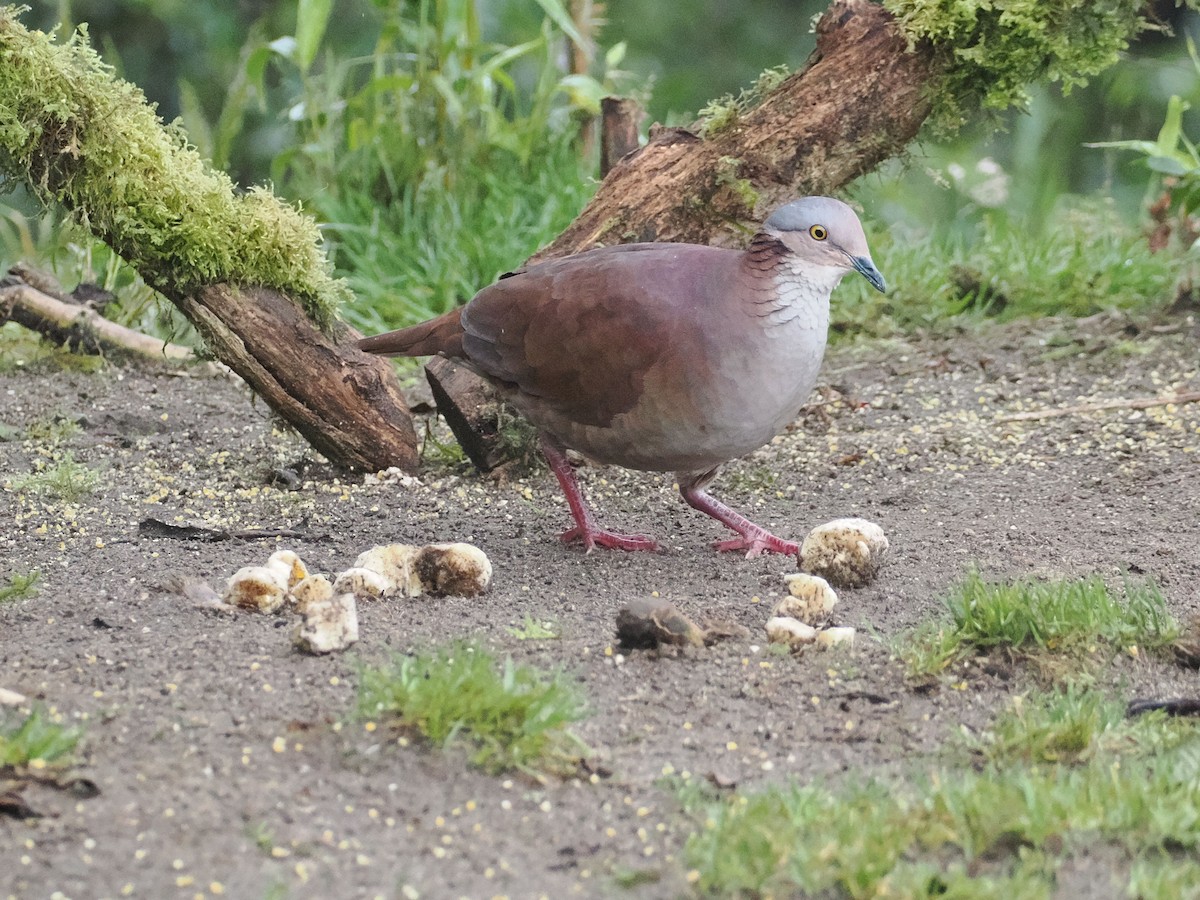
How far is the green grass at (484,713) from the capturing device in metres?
2.58

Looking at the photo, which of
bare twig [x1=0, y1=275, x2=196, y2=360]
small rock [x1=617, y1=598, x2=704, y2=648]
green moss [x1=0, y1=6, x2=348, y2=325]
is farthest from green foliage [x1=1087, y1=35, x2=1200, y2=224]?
bare twig [x1=0, y1=275, x2=196, y2=360]

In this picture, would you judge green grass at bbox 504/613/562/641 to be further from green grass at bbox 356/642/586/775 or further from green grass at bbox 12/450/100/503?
green grass at bbox 12/450/100/503

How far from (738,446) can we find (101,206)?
204 cm

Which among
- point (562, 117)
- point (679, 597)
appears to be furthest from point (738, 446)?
point (562, 117)

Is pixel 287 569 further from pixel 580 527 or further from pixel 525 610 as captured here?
pixel 580 527

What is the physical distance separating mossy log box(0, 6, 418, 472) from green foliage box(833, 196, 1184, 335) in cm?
300

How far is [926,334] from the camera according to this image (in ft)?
22.1

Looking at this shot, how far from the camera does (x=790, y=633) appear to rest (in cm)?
324

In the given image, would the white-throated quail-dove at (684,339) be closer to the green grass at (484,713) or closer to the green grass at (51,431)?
the green grass at (484,713)

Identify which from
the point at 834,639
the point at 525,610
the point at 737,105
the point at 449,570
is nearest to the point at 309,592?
the point at 449,570

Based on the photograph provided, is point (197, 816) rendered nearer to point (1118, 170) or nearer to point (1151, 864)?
point (1151, 864)

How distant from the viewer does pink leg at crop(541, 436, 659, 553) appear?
4281 millimetres

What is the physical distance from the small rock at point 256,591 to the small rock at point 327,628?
0.32m

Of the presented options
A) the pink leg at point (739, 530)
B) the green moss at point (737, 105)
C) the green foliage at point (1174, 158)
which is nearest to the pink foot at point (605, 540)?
the pink leg at point (739, 530)
